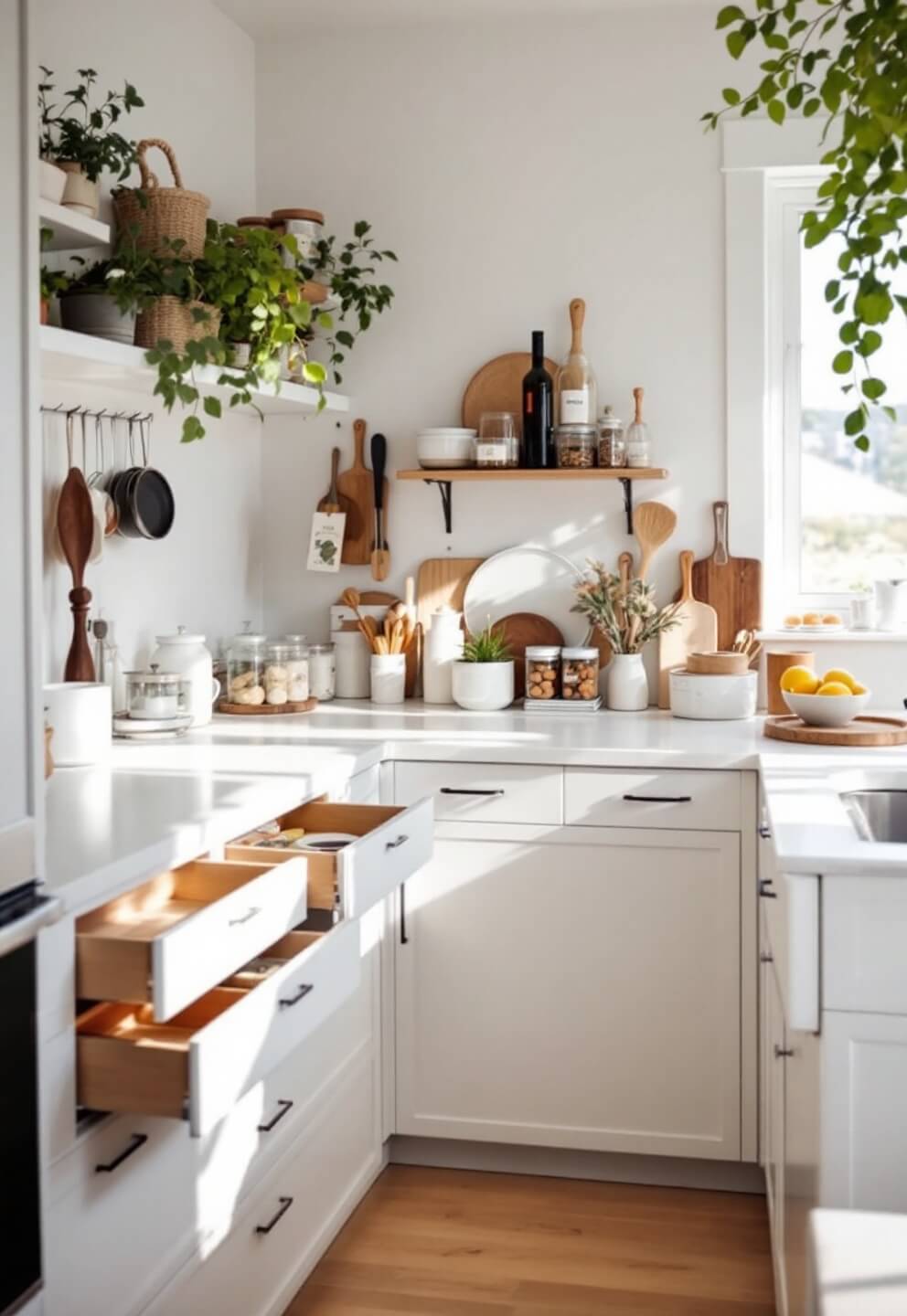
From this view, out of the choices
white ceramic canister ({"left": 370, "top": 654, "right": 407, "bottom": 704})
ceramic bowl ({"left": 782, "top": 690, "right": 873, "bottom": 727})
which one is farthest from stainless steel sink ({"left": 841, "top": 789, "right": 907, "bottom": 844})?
white ceramic canister ({"left": 370, "top": 654, "right": 407, "bottom": 704})

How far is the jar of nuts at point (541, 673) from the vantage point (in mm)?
3357

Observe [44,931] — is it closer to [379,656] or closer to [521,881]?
[521,881]

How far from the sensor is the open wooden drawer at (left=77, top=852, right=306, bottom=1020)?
5.27 ft

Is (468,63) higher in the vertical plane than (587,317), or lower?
higher

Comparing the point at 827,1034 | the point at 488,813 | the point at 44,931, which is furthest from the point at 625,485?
the point at 44,931

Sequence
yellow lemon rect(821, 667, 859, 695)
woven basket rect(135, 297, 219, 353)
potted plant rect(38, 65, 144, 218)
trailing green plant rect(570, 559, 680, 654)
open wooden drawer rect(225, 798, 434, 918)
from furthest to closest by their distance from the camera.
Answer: trailing green plant rect(570, 559, 680, 654) → yellow lemon rect(821, 667, 859, 695) → woven basket rect(135, 297, 219, 353) → potted plant rect(38, 65, 144, 218) → open wooden drawer rect(225, 798, 434, 918)

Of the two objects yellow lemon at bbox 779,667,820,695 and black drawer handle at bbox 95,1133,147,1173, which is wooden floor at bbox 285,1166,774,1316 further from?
yellow lemon at bbox 779,667,820,695

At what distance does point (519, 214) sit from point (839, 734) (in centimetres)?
152

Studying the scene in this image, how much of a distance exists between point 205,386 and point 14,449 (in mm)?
1477

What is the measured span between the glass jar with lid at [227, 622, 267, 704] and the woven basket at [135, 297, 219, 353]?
0.86 m

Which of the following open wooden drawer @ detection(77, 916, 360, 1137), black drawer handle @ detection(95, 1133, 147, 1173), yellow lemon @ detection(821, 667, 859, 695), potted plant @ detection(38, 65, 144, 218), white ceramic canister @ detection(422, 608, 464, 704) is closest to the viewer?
open wooden drawer @ detection(77, 916, 360, 1137)

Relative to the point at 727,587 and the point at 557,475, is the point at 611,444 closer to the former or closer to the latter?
the point at 557,475

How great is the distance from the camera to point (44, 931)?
1578mm

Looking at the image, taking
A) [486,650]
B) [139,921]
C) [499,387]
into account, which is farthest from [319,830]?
[499,387]
